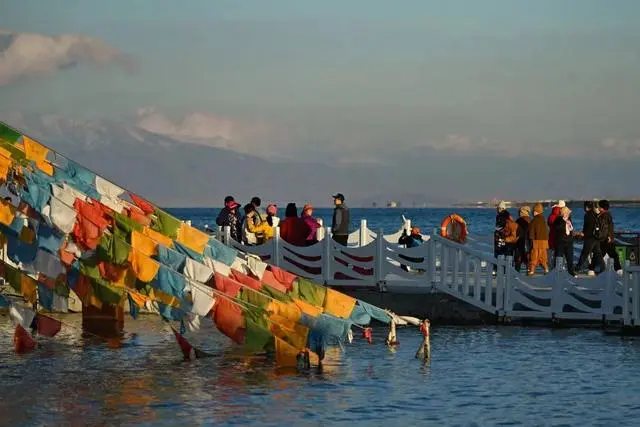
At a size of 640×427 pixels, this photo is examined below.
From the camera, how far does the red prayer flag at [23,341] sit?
78.4 feet

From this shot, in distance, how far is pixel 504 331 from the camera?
27156 mm

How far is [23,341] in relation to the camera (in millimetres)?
24250

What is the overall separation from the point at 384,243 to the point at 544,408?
33.7 feet

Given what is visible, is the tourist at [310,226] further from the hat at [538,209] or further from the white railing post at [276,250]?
the hat at [538,209]

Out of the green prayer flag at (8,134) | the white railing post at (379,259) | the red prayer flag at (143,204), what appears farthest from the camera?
the white railing post at (379,259)

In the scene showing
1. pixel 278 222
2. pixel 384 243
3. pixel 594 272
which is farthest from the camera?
pixel 278 222

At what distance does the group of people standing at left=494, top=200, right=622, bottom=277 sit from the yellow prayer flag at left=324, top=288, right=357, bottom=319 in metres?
7.69

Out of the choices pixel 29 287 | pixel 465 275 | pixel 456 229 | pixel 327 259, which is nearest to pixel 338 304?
pixel 29 287

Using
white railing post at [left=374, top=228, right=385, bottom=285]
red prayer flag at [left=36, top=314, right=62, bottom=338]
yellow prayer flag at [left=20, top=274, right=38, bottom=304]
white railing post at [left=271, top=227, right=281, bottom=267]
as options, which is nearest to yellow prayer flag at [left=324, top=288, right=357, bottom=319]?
red prayer flag at [left=36, top=314, right=62, bottom=338]

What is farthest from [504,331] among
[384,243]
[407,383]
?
[407,383]

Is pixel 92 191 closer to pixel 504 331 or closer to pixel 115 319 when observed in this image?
pixel 115 319

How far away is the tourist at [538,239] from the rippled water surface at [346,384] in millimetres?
3472

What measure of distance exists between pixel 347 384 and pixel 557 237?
35.5 feet

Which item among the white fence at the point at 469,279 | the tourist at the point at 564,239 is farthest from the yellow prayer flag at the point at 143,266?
the tourist at the point at 564,239
